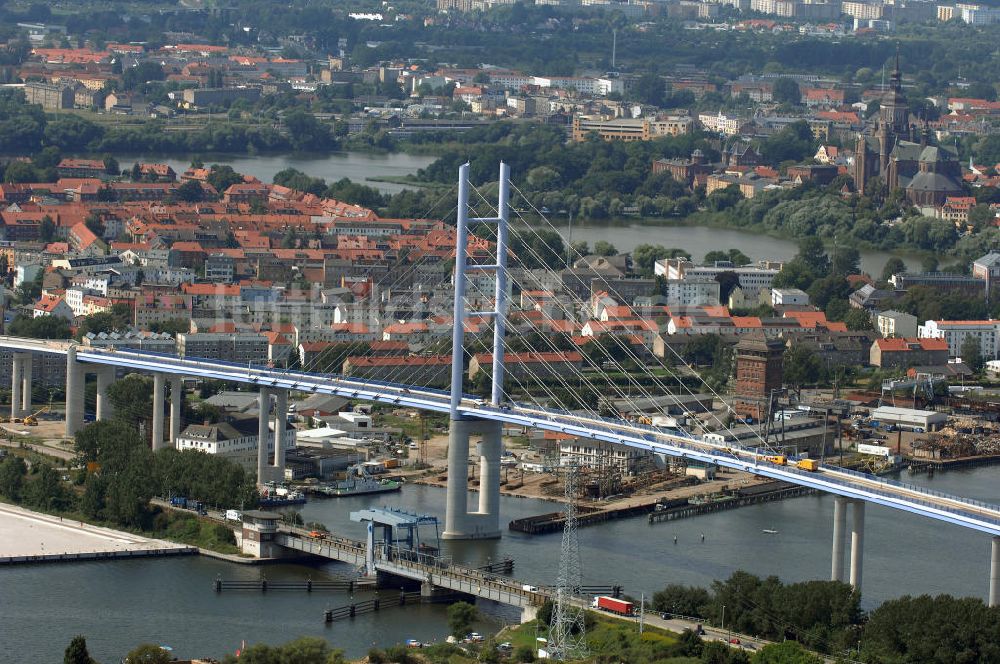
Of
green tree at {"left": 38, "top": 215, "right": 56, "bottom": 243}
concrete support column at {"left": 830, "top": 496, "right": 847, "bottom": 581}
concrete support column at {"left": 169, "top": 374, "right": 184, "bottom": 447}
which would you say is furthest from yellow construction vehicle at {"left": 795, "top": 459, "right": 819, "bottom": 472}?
green tree at {"left": 38, "top": 215, "right": 56, "bottom": 243}

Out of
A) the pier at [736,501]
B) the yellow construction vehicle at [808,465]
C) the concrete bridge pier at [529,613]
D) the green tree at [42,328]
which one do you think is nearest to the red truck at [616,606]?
the concrete bridge pier at [529,613]

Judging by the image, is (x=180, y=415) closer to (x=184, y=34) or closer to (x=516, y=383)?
(x=516, y=383)

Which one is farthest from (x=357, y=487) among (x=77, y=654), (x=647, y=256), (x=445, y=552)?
(x=647, y=256)

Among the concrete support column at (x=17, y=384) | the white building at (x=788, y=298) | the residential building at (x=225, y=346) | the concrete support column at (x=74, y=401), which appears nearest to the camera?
the concrete support column at (x=74, y=401)

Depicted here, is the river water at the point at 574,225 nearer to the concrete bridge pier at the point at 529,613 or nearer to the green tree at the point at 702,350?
the green tree at the point at 702,350

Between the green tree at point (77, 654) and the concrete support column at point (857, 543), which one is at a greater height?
the concrete support column at point (857, 543)

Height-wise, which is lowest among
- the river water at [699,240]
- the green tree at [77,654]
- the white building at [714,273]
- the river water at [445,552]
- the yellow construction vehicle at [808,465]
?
the river water at [445,552]

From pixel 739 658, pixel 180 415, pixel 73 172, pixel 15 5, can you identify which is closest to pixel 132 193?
pixel 73 172
